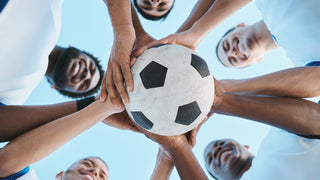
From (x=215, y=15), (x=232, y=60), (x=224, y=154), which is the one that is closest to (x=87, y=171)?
(x=224, y=154)

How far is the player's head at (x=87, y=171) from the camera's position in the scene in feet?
7.81

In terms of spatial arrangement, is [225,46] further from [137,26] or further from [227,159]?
[227,159]

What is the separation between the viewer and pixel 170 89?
1291mm

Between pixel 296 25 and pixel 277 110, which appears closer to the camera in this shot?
pixel 277 110

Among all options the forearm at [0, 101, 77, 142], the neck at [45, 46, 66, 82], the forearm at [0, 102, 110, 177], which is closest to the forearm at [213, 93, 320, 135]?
the forearm at [0, 102, 110, 177]

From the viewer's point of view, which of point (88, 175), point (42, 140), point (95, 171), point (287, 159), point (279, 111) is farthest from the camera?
point (95, 171)

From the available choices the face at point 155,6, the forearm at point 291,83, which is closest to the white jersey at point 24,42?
the face at point 155,6

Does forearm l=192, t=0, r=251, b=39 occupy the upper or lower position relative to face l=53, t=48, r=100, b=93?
upper

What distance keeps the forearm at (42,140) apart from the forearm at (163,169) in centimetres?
97

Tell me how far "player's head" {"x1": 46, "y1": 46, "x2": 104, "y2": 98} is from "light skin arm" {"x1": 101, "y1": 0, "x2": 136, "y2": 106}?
1.03m

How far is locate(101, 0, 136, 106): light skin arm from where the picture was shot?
1.44m

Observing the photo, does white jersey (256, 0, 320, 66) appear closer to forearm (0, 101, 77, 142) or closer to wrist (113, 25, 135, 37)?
wrist (113, 25, 135, 37)

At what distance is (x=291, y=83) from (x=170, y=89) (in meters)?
1.03

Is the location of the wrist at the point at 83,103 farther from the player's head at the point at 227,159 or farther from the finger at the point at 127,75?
the player's head at the point at 227,159
